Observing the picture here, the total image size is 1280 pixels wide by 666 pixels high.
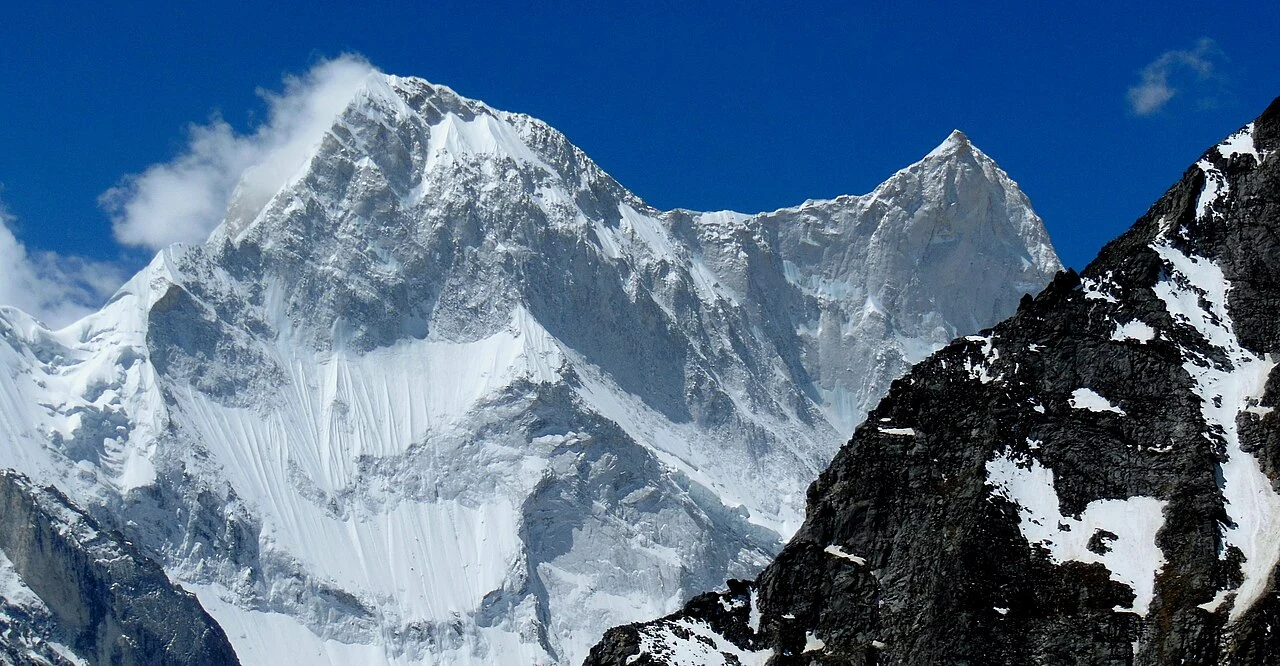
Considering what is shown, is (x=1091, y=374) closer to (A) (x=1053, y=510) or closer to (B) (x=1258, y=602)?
(A) (x=1053, y=510)

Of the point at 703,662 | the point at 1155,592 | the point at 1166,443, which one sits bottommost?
the point at 703,662

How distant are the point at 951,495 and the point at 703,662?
21.3m

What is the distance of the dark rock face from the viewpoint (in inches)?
5674

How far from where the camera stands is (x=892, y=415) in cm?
16625

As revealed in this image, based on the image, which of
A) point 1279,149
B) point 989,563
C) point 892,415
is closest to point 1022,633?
point 989,563

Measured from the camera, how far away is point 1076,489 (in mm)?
155750

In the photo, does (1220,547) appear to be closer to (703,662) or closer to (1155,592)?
(1155,592)

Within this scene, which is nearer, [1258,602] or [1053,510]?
[1258,602]

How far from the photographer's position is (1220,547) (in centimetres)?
14488

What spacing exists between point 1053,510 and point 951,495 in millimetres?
7275

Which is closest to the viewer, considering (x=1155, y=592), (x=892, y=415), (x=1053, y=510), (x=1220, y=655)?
(x=1220, y=655)

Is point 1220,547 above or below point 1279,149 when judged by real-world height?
below

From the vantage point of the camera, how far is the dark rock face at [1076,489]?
144 m

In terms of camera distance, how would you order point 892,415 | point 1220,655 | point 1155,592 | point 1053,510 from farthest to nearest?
1. point 892,415
2. point 1053,510
3. point 1155,592
4. point 1220,655
